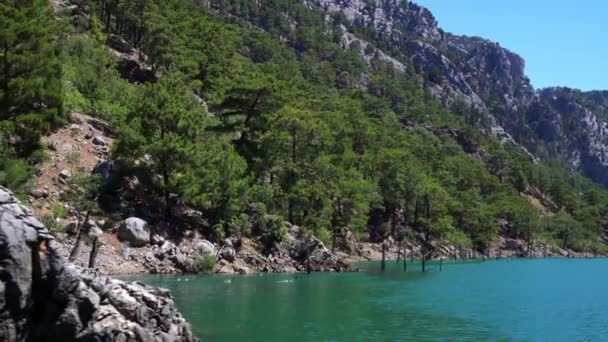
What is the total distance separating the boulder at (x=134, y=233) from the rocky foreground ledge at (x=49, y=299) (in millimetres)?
32100

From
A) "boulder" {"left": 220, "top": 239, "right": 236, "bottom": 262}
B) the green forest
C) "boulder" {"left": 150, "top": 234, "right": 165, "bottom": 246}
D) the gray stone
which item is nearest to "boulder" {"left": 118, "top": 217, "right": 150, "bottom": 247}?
"boulder" {"left": 150, "top": 234, "right": 165, "bottom": 246}

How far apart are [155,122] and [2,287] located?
42.7 meters

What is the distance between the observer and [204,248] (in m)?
60.7

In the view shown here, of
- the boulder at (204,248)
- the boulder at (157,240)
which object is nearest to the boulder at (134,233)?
the boulder at (157,240)

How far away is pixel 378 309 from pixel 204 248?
70.8 feet

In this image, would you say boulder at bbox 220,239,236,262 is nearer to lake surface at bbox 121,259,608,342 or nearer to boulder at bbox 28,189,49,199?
lake surface at bbox 121,259,608,342

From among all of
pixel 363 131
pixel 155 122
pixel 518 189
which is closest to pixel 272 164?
pixel 155 122

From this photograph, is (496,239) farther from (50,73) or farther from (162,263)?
(50,73)

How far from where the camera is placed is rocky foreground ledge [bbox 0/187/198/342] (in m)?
22.5

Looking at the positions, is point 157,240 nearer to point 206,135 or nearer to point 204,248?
point 204,248

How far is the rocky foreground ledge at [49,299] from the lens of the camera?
2247 centimetres

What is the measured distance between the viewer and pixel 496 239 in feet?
492

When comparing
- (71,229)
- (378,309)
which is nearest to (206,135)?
(71,229)

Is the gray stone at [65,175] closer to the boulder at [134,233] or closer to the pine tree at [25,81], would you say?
the pine tree at [25,81]
